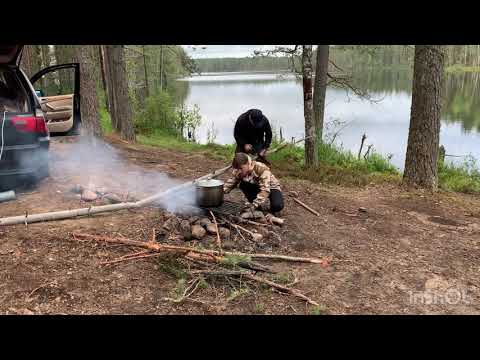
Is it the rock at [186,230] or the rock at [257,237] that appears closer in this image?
the rock at [186,230]

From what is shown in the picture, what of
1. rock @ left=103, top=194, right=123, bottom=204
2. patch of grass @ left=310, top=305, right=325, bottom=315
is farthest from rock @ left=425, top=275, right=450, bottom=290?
rock @ left=103, top=194, right=123, bottom=204

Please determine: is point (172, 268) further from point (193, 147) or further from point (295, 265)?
point (193, 147)

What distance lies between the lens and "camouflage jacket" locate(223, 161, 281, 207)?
573cm

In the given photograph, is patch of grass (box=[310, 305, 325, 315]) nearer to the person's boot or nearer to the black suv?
the person's boot

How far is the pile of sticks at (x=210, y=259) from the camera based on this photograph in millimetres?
4113

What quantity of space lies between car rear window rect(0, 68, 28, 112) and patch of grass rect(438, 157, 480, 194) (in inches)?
320

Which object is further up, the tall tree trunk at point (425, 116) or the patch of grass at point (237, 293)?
the tall tree trunk at point (425, 116)

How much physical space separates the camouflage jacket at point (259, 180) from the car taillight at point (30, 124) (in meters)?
2.75

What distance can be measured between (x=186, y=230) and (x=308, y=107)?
517cm

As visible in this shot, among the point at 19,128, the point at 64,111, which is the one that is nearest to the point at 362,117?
the point at 64,111

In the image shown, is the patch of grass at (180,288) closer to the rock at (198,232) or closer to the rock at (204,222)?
the rock at (198,232)

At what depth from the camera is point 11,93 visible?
595 centimetres

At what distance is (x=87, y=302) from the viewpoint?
11.7 feet

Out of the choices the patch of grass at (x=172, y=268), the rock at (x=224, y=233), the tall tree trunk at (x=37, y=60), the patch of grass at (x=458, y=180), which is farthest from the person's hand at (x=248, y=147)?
the tall tree trunk at (x=37, y=60)
